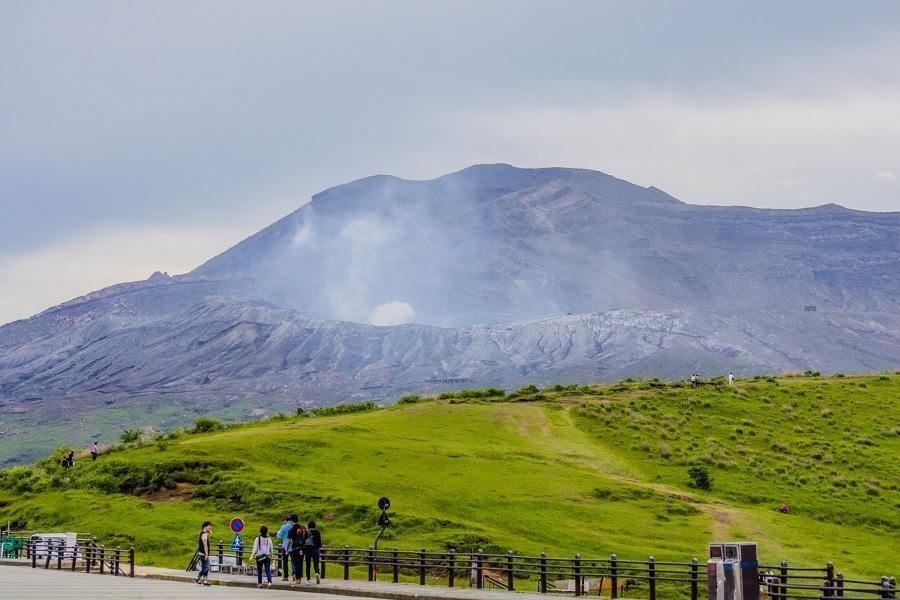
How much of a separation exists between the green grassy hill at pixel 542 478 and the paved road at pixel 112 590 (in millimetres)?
13260

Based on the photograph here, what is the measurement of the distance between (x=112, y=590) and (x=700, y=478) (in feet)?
151

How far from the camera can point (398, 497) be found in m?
70.0

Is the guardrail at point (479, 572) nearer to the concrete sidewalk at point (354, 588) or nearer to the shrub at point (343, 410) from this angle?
the concrete sidewalk at point (354, 588)

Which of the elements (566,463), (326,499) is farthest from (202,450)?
(566,463)

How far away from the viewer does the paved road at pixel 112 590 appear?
36.8 meters

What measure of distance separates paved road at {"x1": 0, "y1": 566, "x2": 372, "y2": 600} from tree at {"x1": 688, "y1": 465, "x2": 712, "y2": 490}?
39442 mm

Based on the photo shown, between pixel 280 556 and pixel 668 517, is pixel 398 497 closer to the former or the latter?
pixel 668 517

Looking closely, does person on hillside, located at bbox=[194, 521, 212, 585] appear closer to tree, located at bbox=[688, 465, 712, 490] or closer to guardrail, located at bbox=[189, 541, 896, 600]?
guardrail, located at bbox=[189, 541, 896, 600]

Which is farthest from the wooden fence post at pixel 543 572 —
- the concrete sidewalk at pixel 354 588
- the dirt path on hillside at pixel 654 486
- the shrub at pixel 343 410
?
the shrub at pixel 343 410

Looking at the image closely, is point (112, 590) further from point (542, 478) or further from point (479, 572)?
point (542, 478)

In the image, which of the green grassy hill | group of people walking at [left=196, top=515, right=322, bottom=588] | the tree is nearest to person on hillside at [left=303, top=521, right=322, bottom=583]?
group of people walking at [left=196, top=515, right=322, bottom=588]

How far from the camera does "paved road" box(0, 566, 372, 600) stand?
36.8 m

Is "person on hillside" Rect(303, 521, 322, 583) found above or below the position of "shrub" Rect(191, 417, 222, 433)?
below

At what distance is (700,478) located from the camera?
76.9 metres
